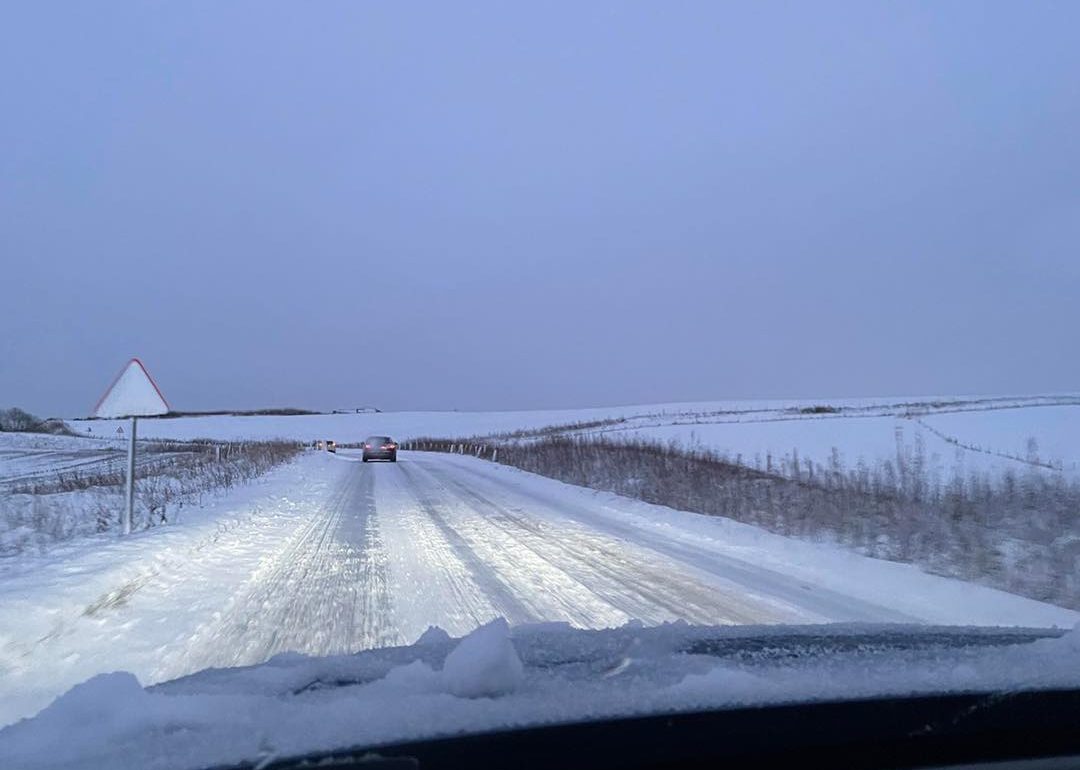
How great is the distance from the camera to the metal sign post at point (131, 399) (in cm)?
1084

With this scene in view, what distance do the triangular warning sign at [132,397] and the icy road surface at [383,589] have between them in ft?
5.61

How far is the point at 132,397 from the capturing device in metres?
10.9

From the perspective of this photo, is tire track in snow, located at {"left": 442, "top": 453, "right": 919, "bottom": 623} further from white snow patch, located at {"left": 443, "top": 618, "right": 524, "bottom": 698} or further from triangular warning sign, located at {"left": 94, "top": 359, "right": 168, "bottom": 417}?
triangular warning sign, located at {"left": 94, "top": 359, "right": 168, "bottom": 417}

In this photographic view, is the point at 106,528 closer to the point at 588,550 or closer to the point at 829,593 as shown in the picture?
the point at 588,550

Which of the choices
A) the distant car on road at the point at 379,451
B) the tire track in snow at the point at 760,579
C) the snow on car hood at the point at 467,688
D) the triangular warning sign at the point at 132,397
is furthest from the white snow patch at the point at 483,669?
the distant car on road at the point at 379,451

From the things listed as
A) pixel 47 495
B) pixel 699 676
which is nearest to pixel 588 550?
pixel 699 676

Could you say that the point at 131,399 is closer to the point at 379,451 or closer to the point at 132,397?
the point at 132,397

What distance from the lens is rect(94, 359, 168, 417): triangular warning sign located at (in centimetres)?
1083

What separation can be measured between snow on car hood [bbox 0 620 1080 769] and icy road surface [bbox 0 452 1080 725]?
2.34 metres

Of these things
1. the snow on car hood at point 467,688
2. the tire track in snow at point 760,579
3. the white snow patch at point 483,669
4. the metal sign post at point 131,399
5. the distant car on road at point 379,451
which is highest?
the metal sign post at point 131,399

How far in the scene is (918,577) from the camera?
8836mm

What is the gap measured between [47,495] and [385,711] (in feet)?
59.3

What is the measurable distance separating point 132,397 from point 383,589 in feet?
17.6

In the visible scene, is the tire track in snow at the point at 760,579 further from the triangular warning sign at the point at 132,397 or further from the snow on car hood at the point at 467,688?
the triangular warning sign at the point at 132,397
